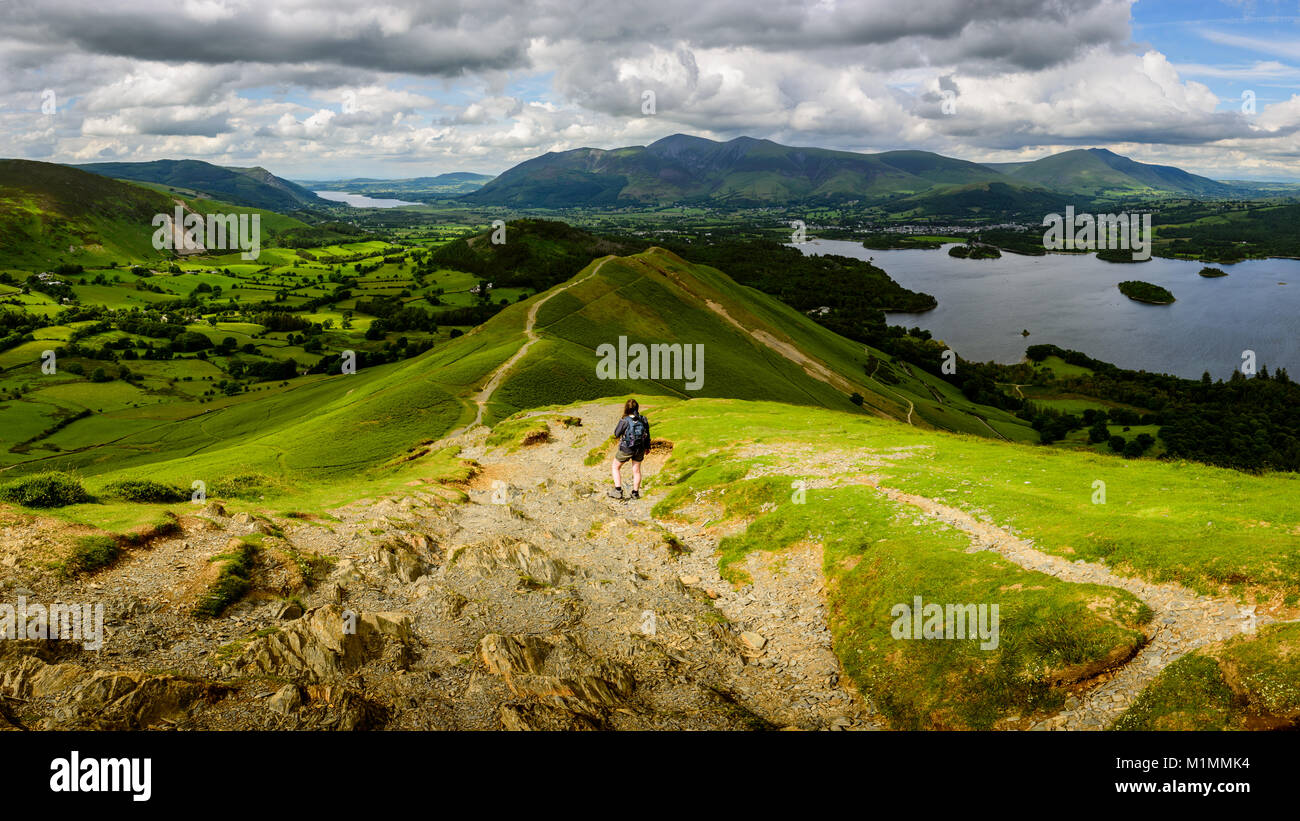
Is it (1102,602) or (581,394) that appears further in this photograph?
(581,394)

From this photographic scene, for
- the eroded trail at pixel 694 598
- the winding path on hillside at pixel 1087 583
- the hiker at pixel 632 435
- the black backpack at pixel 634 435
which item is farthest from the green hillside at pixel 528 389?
the winding path on hillside at pixel 1087 583

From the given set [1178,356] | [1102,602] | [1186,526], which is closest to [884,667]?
[1102,602]

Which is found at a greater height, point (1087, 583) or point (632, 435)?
point (632, 435)

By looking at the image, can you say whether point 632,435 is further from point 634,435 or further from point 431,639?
point 431,639

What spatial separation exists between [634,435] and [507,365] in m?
67.2

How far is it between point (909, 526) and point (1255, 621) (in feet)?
30.9

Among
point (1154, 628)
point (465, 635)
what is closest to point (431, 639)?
point (465, 635)

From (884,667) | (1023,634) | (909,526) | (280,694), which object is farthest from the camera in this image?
(909,526)

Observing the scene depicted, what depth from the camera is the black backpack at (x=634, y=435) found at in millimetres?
28625

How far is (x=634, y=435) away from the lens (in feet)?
93.9

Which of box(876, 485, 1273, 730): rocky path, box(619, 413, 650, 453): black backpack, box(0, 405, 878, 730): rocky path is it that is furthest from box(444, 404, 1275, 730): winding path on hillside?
box(619, 413, 650, 453): black backpack

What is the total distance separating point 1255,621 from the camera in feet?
42.5

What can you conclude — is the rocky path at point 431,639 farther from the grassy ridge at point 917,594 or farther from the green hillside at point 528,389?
the green hillside at point 528,389
